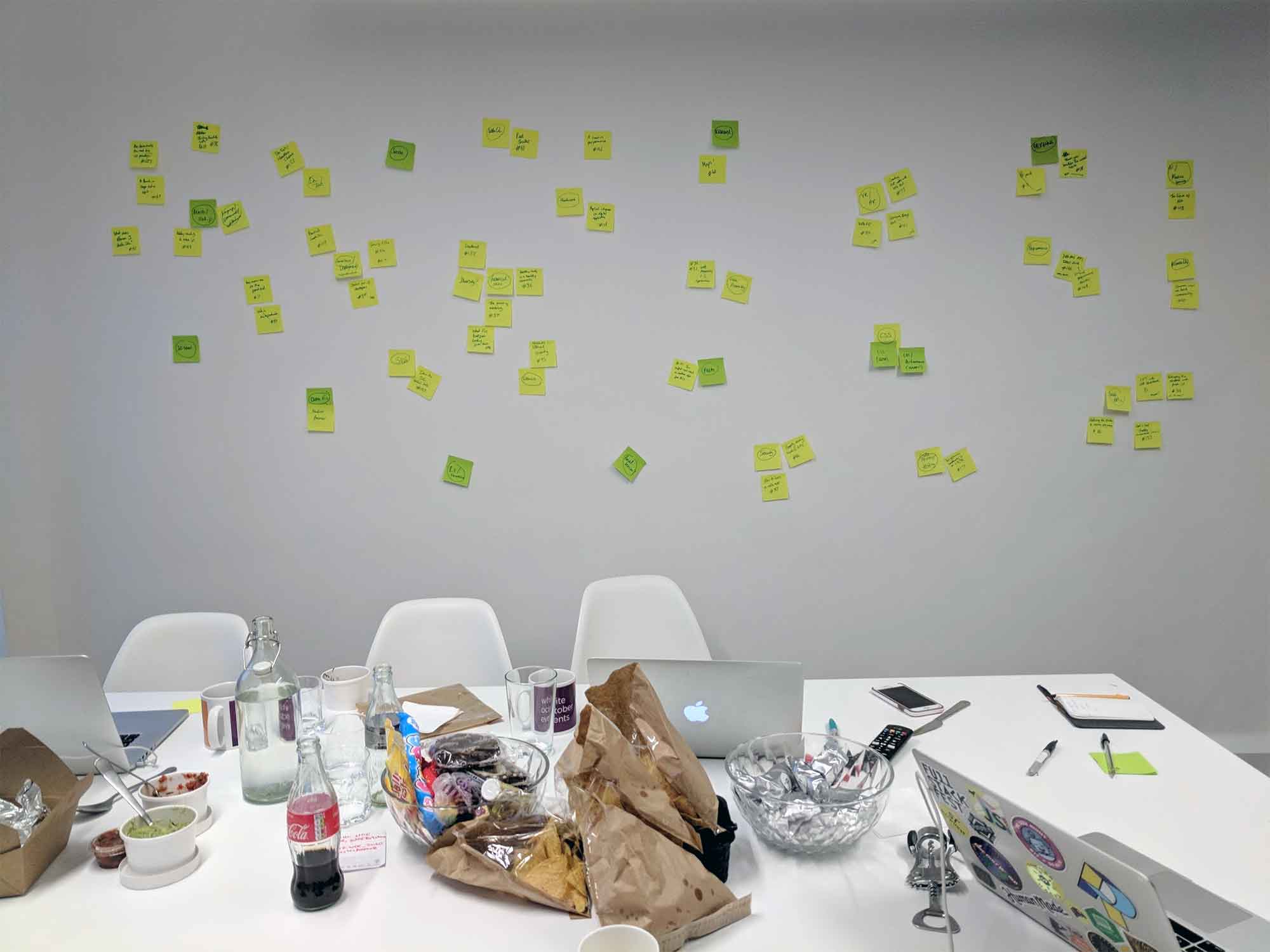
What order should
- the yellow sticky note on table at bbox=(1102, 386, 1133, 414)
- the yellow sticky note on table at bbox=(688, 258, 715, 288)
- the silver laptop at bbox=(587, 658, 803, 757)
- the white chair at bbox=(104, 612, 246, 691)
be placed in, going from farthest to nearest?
the yellow sticky note on table at bbox=(1102, 386, 1133, 414), the yellow sticky note on table at bbox=(688, 258, 715, 288), the white chair at bbox=(104, 612, 246, 691), the silver laptop at bbox=(587, 658, 803, 757)

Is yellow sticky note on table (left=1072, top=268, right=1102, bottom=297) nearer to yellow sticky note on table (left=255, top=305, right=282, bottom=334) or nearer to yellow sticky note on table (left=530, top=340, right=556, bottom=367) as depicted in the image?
yellow sticky note on table (left=530, top=340, right=556, bottom=367)

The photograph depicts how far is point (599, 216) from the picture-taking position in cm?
313

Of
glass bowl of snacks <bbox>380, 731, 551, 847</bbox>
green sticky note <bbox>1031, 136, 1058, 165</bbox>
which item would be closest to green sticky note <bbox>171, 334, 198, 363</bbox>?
glass bowl of snacks <bbox>380, 731, 551, 847</bbox>

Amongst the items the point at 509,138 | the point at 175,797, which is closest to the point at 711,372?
the point at 509,138

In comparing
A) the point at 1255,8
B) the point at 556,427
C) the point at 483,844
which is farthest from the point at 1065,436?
the point at 483,844

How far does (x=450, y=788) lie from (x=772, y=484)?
2.08m

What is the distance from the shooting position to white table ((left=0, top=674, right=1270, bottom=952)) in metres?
1.19

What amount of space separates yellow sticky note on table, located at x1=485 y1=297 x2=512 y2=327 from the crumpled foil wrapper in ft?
6.77

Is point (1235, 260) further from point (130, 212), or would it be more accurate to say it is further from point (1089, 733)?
point (130, 212)

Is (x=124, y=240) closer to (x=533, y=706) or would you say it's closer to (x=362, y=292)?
(x=362, y=292)

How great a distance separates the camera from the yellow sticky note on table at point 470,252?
10.2 feet

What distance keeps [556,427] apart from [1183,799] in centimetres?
216

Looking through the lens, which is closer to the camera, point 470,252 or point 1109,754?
point 1109,754

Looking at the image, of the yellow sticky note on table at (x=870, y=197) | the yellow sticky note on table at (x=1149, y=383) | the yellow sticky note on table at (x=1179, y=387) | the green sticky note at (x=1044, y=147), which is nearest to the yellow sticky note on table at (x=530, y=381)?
the yellow sticky note on table at (x=870, y=197)
